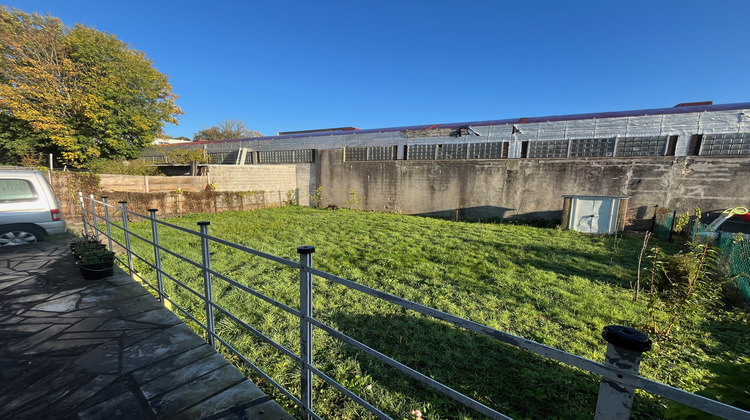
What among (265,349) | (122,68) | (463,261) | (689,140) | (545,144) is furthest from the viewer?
(122,68)

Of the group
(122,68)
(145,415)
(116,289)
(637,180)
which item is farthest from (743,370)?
(122,68)

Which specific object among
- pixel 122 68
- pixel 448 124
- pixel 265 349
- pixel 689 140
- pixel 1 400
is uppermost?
pixel 122 68

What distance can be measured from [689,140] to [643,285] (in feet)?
25.3

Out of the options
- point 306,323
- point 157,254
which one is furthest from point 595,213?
point 157,254

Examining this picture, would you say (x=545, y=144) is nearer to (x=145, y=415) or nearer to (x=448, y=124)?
(x=448, y=124)

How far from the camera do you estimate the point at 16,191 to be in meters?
5.10

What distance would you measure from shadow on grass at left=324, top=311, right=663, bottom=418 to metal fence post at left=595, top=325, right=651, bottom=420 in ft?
5.35

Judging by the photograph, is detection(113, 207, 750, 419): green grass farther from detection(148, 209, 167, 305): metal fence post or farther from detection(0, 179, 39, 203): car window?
detection(0, 179, 39, 203): car window

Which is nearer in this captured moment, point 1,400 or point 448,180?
point 1,400

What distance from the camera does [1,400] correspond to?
5.70 ft

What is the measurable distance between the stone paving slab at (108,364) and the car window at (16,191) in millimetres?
3020

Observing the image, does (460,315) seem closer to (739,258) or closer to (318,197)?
(739,258)

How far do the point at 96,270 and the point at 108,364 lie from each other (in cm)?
219

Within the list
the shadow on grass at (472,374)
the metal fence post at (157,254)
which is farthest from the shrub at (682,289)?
the metal fence post at (157,254)
